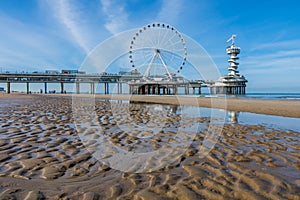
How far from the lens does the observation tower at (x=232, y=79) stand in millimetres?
75438

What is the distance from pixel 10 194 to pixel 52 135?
11.9 feet

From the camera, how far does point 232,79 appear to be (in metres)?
75.6

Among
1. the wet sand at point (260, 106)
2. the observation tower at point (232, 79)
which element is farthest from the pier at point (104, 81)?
the wet sand at point (260, 106)

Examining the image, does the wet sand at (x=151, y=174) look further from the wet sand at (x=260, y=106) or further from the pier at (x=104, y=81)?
the pier at (x=104, y=81)

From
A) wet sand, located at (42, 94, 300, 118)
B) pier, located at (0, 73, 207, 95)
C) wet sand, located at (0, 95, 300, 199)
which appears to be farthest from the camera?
pier, located at (0, 73, 207, 95)

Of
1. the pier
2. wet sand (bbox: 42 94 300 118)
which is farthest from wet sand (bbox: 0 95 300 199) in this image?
the pier

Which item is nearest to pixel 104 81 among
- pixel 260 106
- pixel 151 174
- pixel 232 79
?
pixel 232 79

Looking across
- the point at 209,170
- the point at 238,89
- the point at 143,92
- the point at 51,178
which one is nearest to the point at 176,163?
the point at 209,170

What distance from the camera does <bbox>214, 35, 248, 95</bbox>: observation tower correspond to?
2970 inches

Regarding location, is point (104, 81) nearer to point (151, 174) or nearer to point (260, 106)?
point (260, 106)

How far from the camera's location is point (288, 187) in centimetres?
282

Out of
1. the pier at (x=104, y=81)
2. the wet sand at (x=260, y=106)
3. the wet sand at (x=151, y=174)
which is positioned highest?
the pier at (x=104, y=81)

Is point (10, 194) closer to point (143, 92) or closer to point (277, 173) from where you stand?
point (277, 173)

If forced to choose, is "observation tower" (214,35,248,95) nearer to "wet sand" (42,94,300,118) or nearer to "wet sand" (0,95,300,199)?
"wet sand" (42,94,300,118)
